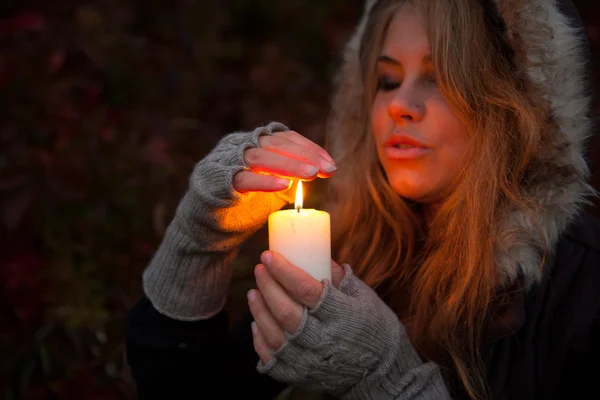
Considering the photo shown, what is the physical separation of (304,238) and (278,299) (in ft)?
0.49

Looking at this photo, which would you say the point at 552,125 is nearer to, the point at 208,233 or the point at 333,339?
the point at 333,339

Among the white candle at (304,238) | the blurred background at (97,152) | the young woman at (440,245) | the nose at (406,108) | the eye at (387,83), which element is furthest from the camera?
the blurred background at (97,152)

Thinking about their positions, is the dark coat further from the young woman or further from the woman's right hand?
the woman's right hand

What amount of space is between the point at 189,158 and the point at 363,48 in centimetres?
108

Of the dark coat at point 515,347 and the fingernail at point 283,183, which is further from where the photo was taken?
the dark coat at point 515,347

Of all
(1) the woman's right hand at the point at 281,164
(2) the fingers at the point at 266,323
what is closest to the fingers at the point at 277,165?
(1) the woman's right hand at the point at 281,164

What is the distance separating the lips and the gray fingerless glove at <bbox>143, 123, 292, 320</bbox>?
0.30 metres

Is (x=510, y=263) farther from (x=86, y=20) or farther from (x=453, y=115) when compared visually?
(x=86, y=20)

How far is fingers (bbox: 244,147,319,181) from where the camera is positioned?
1.41 metres

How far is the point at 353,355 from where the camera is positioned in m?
1.42

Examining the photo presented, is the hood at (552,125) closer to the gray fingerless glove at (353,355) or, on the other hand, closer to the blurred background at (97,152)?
the gray fingerless glove at (353,355)

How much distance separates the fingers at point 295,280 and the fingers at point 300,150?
0.72 ft

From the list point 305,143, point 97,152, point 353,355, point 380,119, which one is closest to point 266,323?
point 353,355

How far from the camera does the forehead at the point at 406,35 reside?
172cm
